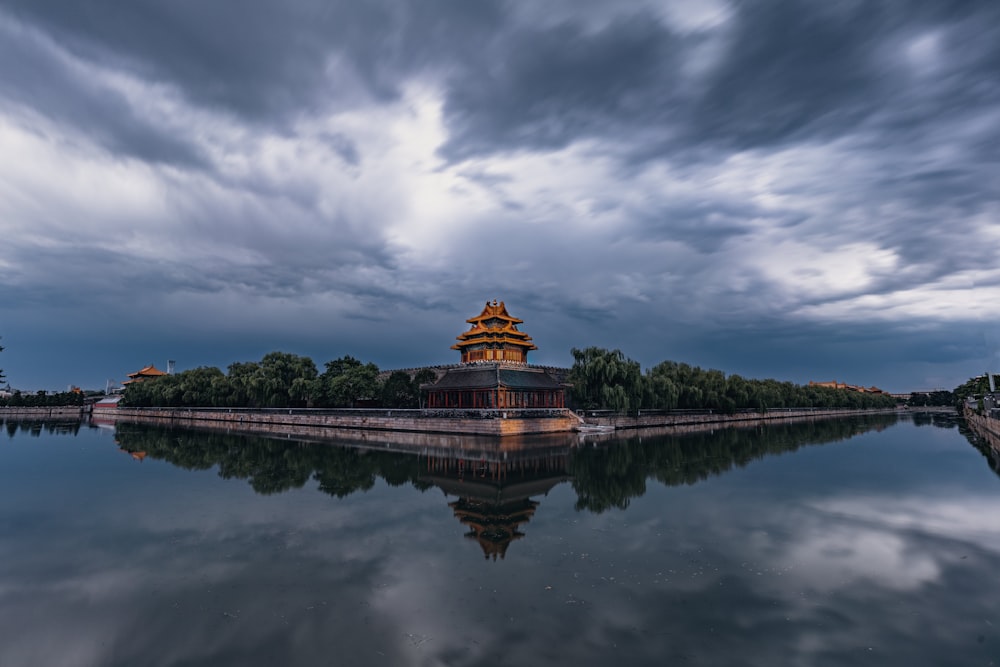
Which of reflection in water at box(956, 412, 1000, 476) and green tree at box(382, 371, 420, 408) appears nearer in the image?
reflection in water at box(956, 412, 1000, 476)

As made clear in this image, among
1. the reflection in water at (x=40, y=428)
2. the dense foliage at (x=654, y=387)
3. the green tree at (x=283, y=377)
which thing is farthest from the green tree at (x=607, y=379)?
the reflection in water at (x=40, y=428)

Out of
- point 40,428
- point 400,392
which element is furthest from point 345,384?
point 40,428

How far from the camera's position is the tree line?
48.7 metres

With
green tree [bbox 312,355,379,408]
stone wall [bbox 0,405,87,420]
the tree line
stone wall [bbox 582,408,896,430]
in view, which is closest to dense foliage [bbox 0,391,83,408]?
stone wall [bbox 0,405,87,420]

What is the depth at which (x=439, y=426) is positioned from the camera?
124 feet

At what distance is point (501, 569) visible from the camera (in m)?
9.59

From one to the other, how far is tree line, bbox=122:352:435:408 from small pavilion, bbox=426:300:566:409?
3.83 meters

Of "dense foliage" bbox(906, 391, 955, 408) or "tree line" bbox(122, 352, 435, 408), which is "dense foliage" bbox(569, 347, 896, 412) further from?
"dense foliage" bbox(906, 391, 955, 408)

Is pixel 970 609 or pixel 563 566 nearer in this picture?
pixel 970 609

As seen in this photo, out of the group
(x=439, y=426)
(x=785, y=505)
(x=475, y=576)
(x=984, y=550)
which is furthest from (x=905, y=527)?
(x=439, y=426)

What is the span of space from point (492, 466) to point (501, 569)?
13.2m

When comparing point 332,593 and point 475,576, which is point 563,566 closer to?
point 475,576

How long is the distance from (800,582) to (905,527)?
6142 mm

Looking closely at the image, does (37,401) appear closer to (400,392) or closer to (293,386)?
(293,386)
